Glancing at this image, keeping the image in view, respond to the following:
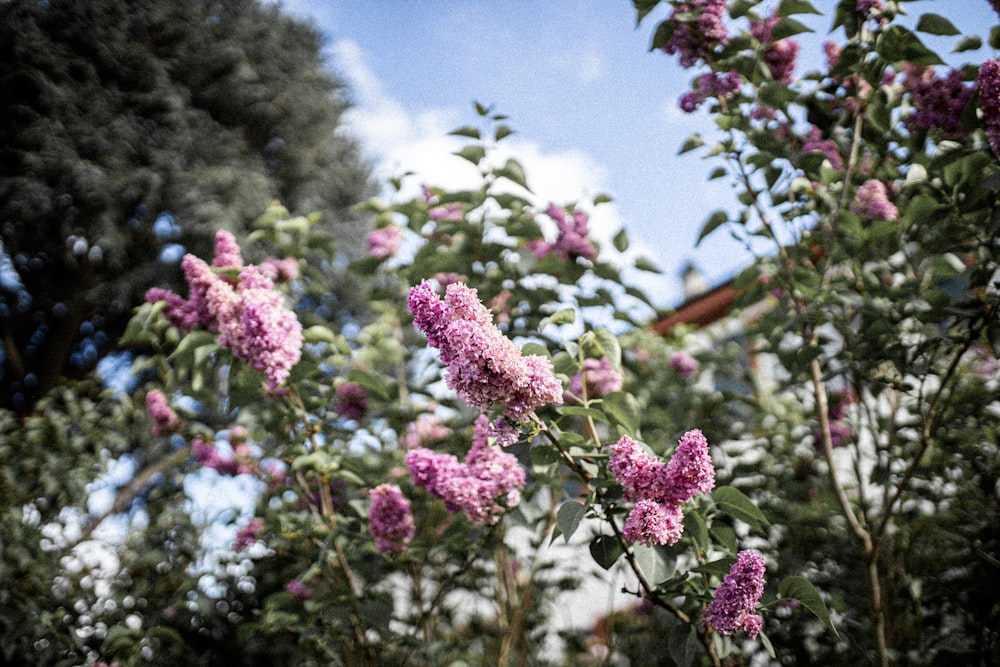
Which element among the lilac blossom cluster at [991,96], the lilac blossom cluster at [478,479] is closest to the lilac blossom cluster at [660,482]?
the lilac blossom cluster at [478,479]

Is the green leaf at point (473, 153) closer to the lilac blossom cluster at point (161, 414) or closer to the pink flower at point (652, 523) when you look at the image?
the pink flower at point (652, 523)

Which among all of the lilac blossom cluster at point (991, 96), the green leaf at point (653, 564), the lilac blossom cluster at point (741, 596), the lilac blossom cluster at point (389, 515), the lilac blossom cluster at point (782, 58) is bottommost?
the lilac blossom cluster at point (741, 596)

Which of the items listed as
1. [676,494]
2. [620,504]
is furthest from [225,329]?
[676,494]

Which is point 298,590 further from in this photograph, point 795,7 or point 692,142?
point 795,7

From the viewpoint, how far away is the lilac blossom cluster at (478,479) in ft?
4.75

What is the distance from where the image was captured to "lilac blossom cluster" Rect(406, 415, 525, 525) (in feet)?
4.75

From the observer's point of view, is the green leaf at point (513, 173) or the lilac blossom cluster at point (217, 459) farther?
the lilac blossom cluster at point (217, 459)

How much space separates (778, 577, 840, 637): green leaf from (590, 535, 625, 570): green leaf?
0.95 feet

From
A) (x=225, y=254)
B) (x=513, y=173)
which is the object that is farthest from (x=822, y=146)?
Answer: (x=225, y=254)

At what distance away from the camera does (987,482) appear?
2088 millimetres

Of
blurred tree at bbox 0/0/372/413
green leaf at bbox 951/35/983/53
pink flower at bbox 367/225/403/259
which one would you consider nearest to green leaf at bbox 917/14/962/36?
green leaf at bbox 951/35/983/53

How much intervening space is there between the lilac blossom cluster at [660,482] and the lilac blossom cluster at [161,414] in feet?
6.86

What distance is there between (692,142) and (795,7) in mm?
427

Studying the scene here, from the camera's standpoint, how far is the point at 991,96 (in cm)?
138
